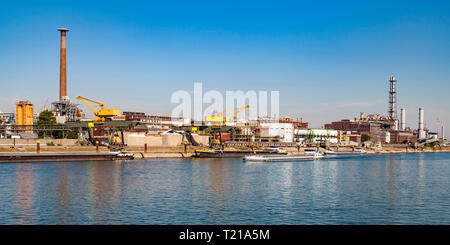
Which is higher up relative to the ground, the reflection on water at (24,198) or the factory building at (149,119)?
the factory building at (149,119)

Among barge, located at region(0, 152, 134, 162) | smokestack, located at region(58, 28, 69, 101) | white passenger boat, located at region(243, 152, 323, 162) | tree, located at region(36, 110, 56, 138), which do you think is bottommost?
white passenger boat, located at region(243, 152, 323, 162)

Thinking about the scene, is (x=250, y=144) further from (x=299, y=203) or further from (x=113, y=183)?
(x=299, y=203)

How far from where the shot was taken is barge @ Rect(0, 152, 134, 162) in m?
62.3

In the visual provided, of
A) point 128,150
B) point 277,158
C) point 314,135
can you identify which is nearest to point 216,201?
point 277,158

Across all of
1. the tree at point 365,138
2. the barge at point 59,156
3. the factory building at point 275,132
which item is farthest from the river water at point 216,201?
the tree at point 365,138

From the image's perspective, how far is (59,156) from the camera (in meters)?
65.8

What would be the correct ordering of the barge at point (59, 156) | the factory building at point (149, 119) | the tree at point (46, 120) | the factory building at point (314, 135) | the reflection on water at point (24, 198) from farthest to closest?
the factory building at point (314, 135), the factory building at point (149, 119), the tree at point (46, 120), the barge at point (59, 156), the reflection on water at point (24, 198)

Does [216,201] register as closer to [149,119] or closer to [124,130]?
[124,130]

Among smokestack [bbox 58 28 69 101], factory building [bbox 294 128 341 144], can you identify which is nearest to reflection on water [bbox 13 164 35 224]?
smokestack [bbox 58 28 69 101]

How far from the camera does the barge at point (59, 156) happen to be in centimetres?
→ 6228

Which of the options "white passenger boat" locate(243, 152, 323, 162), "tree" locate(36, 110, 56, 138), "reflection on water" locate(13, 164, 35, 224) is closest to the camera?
"reflection on water" locate(13, 164, 35, 224)

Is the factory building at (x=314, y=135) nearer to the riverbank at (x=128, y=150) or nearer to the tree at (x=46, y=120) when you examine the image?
the riverbank at (x=128, y=150)

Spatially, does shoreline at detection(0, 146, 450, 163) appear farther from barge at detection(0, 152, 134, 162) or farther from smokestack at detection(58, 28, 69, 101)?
smokestack at detection(58, 28, 69, 101)
